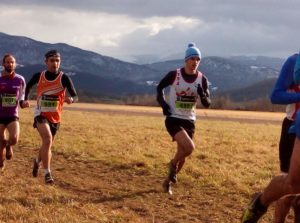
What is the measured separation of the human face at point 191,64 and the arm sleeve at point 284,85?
3.17 meters

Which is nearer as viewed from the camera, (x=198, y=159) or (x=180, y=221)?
(x=180, y=221)

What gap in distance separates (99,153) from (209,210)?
6.03 m

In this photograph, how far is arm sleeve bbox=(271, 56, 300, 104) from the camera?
501cm

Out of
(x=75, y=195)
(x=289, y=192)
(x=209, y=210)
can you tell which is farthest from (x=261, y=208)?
(x=75, y=195)

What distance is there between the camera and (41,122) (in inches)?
342

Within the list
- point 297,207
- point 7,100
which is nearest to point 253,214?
point 297,207

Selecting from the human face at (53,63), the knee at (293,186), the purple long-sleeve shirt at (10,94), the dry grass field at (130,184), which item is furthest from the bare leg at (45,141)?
the knee at (293,186)

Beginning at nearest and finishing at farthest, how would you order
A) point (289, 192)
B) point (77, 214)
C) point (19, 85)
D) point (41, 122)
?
1. point (289, 192)
2. point (77, 214)
3. point (41, 122)
4. point (19, 85)

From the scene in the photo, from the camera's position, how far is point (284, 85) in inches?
200

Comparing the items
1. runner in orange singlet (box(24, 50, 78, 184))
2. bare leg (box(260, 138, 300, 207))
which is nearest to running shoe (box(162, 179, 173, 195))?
runner in orange singlet (box(24, 50, 78, 184))

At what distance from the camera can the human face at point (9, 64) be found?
940cm

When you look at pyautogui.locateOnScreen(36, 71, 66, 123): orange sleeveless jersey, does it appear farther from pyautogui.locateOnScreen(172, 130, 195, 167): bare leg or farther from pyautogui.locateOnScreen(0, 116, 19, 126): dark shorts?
pyautogui.locateOnScreen(172, 130, 195, 167): bare leg

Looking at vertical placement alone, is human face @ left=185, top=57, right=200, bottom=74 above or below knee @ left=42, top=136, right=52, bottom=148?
above

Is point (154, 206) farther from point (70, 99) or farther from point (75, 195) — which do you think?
point (70, 99)
